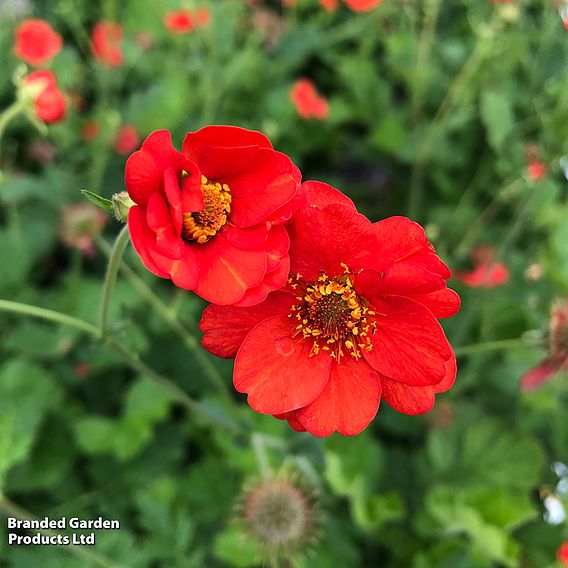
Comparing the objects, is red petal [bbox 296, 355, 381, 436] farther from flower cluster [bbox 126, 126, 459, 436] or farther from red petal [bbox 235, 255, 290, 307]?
red petal [bbox 235, 255, 290, 307]

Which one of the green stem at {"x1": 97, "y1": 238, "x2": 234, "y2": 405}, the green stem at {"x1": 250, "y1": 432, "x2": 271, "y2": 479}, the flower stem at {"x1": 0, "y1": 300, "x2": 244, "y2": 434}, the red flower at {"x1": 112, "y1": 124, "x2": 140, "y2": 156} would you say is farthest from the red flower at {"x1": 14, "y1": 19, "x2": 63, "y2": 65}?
the green stem at {"x1": 250, "y1": 432, "x2": 271, "y2": 479}

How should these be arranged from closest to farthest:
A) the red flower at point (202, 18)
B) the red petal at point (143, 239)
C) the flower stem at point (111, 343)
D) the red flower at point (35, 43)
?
the red petal at point (143, 239) → the flower stem at point (111, 343) → the red flower at point (35, 43) → the red flower at point (202, 18)

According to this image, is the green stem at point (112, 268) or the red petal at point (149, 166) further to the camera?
the green stem at point (112, 268)

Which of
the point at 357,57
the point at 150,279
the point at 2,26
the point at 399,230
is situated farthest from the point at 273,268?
the point at 2,26

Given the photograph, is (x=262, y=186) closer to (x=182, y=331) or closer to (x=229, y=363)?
(x=182, y=331)

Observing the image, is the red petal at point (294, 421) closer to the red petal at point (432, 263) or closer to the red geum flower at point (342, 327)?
the red geum flower at point (342, 327)

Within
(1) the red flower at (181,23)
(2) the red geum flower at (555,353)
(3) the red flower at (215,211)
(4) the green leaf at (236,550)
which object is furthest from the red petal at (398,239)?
(1) the red flower at (181,23)

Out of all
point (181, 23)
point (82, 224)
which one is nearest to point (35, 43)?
point (181, 23)

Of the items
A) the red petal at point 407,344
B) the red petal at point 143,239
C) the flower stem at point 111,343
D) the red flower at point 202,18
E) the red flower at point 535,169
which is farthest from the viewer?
the red flower at point 202,18
